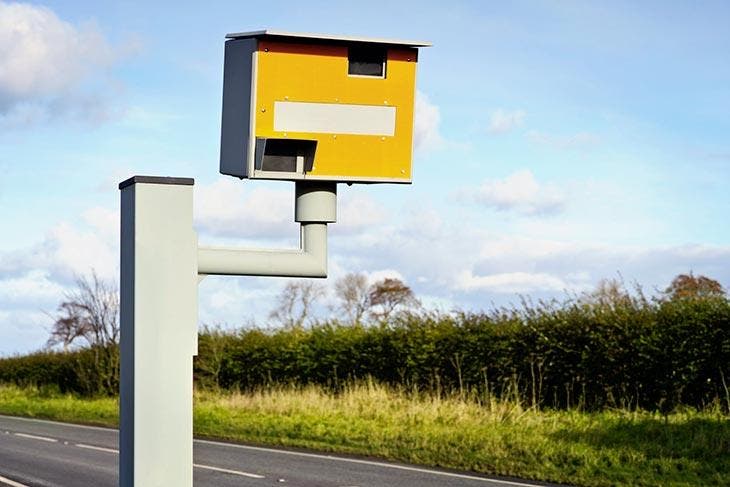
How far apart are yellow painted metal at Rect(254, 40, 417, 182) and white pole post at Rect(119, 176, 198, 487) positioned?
433 mm

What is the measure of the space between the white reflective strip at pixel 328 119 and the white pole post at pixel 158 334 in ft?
1.37

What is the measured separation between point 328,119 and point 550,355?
66.1 ft

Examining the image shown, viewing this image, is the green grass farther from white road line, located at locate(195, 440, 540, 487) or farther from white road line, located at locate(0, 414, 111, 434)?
white road line, located at locate(0, 414, 111, 434)

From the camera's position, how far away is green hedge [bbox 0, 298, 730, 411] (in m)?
20.4

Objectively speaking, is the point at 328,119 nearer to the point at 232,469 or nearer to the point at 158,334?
the point at 158,334

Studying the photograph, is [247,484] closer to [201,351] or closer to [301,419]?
[301,419]

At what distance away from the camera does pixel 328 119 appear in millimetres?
2955

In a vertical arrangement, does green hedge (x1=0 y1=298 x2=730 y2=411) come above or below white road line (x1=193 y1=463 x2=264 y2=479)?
above

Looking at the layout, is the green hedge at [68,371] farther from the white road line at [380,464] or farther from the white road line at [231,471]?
the white road line at [231,471]

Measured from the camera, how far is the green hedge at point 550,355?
802 inches

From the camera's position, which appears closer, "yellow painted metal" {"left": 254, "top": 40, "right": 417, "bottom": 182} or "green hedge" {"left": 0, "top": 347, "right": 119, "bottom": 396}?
"yellow painted metal" {"left": 254, "top": 40, "right": 417, "bottom": 182}

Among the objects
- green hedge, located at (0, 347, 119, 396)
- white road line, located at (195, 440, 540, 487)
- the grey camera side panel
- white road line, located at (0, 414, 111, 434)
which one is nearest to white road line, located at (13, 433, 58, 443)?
white road line, located at (0, 414, 111, 434)

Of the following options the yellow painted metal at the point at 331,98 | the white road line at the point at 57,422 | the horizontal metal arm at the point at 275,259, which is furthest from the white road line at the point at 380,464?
the yellow painted metal at the point at 331,98

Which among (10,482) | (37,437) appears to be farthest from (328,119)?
(37,437)
